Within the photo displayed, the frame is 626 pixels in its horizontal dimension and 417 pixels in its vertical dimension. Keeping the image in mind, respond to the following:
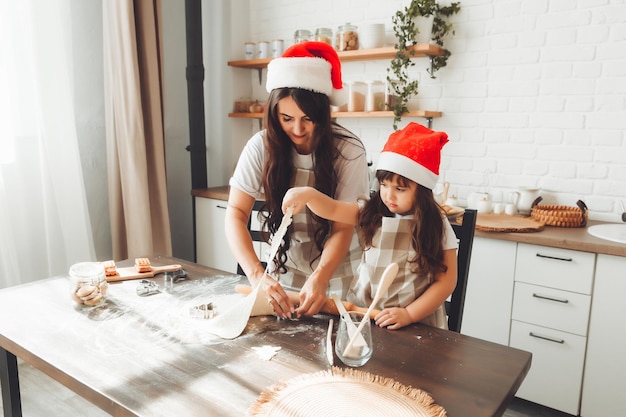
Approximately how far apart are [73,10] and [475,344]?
8.61 ft

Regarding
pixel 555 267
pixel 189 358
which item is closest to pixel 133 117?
pixel 189 358

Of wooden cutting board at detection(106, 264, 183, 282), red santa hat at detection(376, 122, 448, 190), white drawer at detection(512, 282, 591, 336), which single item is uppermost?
→ red santa hat at detection(376, 122, 448, 190)

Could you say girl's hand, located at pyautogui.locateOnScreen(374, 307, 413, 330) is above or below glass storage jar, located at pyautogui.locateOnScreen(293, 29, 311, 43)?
below

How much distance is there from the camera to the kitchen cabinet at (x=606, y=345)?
1935 millimetres

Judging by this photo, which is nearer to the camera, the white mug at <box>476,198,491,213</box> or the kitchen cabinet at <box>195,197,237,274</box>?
the white mug at <box>476,198,491,213</box>

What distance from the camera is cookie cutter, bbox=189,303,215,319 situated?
127 cm

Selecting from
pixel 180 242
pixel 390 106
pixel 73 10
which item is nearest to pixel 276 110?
pixel 390 106

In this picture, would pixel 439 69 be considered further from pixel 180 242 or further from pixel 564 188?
pixel 180 242

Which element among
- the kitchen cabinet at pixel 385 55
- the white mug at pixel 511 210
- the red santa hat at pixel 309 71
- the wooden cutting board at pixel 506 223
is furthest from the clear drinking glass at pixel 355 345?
the kitchen cabinet at pixel 385 55

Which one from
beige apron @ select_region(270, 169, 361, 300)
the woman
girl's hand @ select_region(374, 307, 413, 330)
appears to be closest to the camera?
girl's hand @ select_region(374, 307, 413, 330)

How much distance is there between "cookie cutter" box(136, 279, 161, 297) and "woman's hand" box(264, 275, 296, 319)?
1.22 ft

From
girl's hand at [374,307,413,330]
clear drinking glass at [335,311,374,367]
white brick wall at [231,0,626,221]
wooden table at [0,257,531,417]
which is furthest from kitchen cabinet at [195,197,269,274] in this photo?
clear drinking glass at [335,311,374,367]

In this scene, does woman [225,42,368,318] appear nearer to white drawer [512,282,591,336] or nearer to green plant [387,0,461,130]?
white drawer [512,282,591,336]

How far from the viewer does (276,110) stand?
60.2 inches
